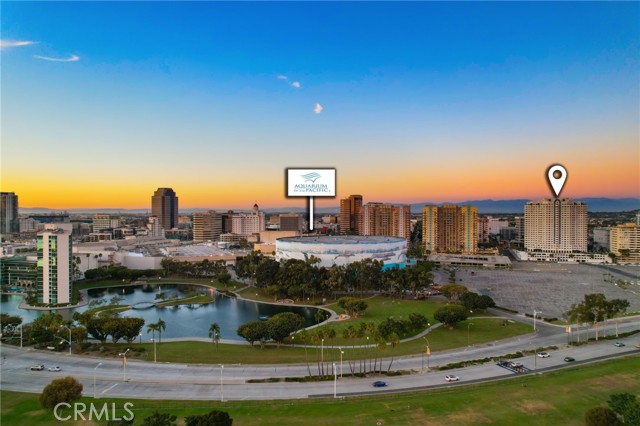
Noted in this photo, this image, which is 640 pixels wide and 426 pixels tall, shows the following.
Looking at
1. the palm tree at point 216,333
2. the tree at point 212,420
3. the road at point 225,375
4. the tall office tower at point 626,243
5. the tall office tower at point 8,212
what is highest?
the tall office tower at point 8,212

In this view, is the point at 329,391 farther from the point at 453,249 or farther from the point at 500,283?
the point at 453,249

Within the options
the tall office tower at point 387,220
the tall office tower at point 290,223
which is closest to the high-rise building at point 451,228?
the tall office tower at point 387,220

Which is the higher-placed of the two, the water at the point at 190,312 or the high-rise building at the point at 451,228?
the high-rise building at the point at 451,228

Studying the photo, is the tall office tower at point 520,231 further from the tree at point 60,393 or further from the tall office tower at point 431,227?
the tree at point 60,393

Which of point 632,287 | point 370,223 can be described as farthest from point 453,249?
point 632,287

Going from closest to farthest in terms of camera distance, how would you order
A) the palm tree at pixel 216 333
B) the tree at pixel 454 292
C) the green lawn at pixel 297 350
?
the green lawn at pixel 297 350 → the palm tree at pixel 216 333 → the tree at pixel 454 292

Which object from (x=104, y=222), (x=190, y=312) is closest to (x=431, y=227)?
(x=190, y=312)

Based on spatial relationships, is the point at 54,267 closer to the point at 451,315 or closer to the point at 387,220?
the point at 451,315
